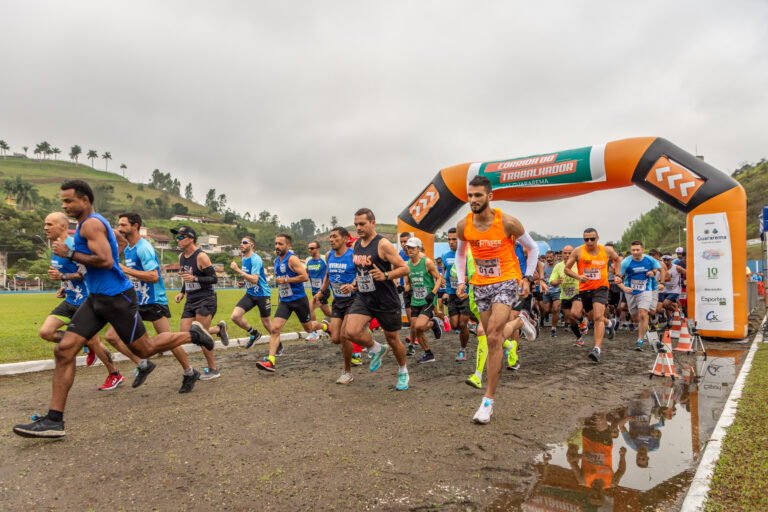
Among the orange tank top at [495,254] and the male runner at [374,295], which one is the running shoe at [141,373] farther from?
the orange tank top at [495,254]

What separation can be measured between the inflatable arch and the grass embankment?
657 centimetres

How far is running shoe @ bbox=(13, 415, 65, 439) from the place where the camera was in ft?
12.0

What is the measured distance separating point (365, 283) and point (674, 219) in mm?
102901

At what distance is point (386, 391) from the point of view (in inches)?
213

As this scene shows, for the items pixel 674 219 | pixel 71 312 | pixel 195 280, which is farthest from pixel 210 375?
pixel 674 219

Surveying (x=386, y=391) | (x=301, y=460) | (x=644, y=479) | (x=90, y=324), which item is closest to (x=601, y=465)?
(x=644, y=479)

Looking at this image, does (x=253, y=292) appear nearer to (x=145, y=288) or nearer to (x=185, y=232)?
(x=185, y=232)

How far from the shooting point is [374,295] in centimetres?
563

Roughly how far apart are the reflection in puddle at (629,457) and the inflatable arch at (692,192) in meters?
5.86

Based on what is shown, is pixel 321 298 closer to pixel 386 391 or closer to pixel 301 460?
Result: pixel 386 391

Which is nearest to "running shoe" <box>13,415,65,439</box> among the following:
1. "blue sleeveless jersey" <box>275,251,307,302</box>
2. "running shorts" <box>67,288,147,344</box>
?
"running shorts" <box>67,288,147,344</box>

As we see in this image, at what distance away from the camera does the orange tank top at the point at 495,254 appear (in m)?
4.74

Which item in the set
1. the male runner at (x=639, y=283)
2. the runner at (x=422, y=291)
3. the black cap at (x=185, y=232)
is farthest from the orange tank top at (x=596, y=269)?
the black cap at (x=185, y=232)

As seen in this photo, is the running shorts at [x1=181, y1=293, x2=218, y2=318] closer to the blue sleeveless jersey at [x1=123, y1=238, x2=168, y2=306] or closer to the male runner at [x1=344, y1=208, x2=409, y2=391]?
the blue sleeveless jersey at [x1=123, y1=238, x2=168, y2=306]
